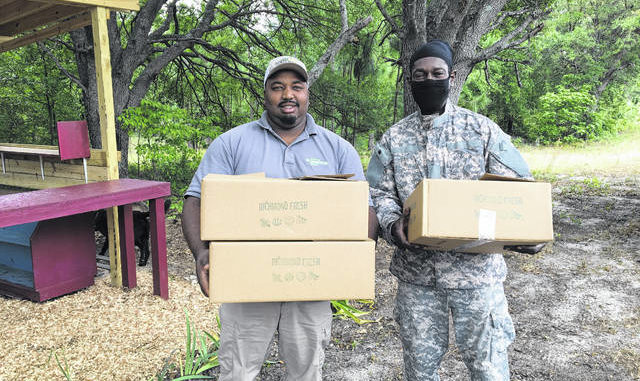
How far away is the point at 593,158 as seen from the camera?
1456 centimetres

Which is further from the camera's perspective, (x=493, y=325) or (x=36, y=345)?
(x=36, y=345)

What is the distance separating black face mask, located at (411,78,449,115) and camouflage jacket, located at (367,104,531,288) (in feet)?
0.17

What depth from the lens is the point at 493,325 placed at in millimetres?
1728

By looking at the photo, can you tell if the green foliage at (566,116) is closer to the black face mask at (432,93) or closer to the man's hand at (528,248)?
the black face mask at (432,93)

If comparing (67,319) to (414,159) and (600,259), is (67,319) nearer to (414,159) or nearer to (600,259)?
(414,159)

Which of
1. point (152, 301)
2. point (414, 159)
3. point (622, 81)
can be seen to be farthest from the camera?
point (622, 81)

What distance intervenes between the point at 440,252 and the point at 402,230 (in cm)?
23

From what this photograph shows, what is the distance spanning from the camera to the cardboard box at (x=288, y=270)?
1.44 metres

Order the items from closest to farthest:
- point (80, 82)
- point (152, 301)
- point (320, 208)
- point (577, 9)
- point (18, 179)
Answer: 1. point (320, 208)
2. point (152, 301)
3. point (18, 179)
4. point (80, 82)
5. point (577, 9)

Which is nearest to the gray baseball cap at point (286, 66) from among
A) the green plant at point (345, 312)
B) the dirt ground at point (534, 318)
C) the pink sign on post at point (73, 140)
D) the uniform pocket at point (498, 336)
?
the uniform pocket at point (498, 336)

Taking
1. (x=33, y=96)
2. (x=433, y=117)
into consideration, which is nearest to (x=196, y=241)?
(x=433, y=117)

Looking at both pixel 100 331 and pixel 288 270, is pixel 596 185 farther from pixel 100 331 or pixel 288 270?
pixel 288 270

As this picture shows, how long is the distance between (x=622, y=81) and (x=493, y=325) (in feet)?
78.5

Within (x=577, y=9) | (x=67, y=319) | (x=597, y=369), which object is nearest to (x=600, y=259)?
(x=597, y=369)
